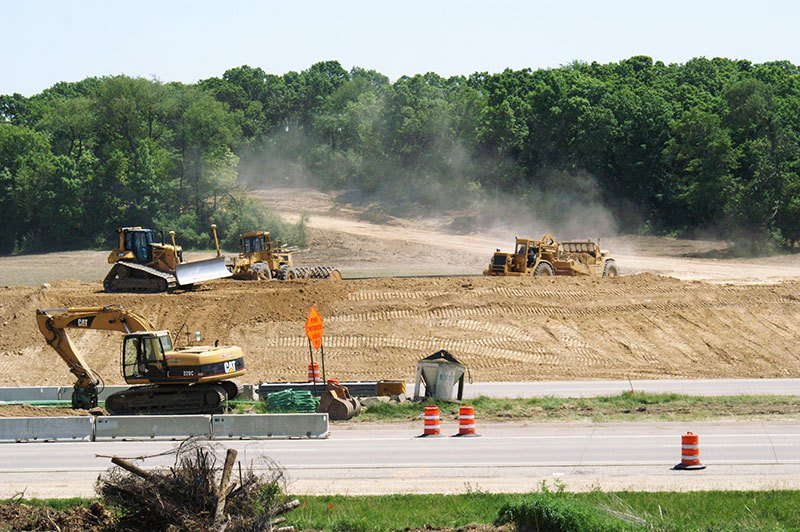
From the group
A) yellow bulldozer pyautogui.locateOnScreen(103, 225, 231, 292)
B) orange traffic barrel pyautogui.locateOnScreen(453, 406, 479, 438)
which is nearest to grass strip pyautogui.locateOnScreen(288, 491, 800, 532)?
orange traffic barrel pyautogui.locateOnScreen(453, 406, 479, 438)

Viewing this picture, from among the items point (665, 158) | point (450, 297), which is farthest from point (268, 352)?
point (665, 158)

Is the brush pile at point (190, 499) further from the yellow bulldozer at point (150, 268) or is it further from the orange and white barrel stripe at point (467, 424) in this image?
the yellow bulldozer at point (150, 268)

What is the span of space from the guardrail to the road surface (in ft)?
1.39

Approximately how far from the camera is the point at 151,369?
26.9 m

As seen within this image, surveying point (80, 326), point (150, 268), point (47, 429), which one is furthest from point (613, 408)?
point (150, 268)

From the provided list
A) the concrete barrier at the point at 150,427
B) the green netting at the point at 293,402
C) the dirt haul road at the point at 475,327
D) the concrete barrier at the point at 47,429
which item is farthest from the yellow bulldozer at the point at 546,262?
the concrete barrier at the point at 47,429

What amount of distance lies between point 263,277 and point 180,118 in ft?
139

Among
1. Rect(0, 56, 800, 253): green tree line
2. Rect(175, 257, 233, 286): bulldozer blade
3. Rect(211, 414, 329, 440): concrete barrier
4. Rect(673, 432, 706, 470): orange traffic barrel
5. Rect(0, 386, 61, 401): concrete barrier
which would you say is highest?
Rect(0, 56, 800, 253): green tree line

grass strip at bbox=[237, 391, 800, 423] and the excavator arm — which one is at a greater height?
the excavator arm

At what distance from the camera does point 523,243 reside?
164 feet

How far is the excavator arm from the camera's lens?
27625 millimetres

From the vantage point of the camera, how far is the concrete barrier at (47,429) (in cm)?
2473

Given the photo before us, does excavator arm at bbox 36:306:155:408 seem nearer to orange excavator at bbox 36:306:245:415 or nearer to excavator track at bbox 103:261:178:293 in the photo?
orange excavator at bbox 36:306:245:415

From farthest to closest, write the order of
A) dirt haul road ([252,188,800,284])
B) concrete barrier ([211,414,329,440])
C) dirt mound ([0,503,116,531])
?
dirt haul road ([252,188,800,284]), concrete barrier ([211,414,329,440]), dirt mound ([0,503,116,531])
